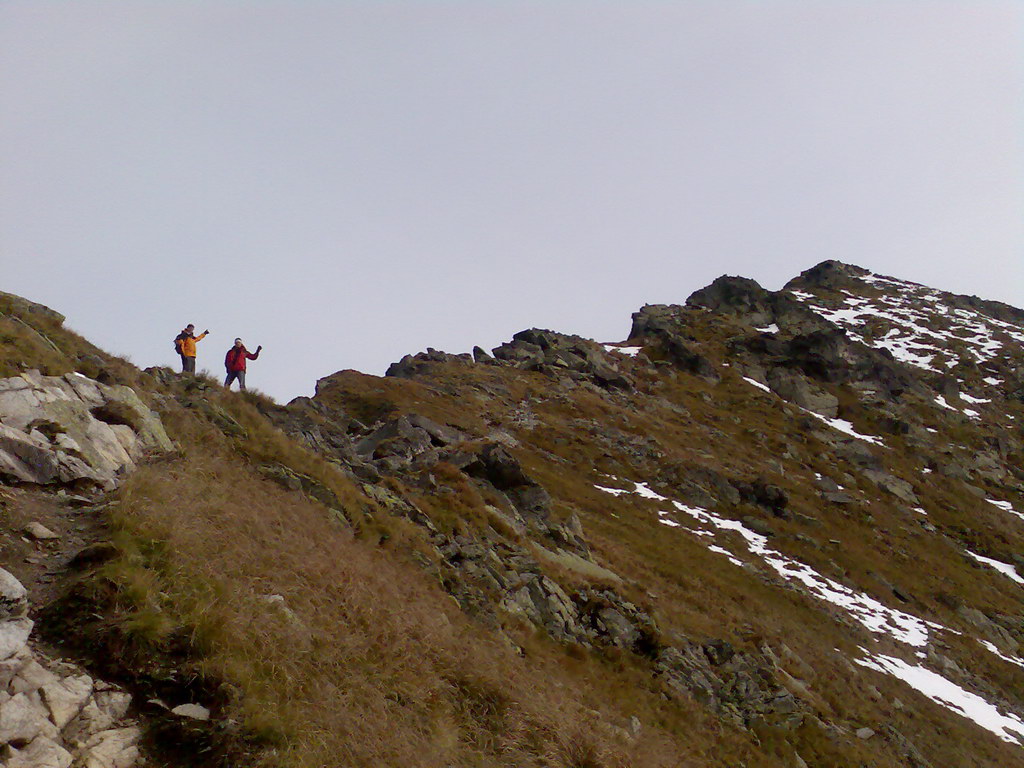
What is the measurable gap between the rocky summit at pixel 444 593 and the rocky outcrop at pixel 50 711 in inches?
1.0

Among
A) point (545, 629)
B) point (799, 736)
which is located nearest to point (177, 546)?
point (545, 629)

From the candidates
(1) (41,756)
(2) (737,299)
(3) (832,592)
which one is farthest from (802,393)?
(1) (41,756)

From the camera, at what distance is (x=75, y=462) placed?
29.7 feet

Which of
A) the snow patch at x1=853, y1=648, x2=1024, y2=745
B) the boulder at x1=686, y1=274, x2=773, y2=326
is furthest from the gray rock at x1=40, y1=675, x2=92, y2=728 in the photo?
the boulder at x1=686, y1=274, x2=773, y2=326

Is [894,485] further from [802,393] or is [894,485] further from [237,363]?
[237,363]

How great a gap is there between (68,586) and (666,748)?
1078cm

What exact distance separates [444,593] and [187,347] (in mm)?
12492

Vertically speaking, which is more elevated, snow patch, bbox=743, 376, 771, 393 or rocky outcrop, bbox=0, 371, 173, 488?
snow patch, bbox=743, 376, 771, 393

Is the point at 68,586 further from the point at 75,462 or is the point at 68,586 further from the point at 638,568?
the point at 638,568

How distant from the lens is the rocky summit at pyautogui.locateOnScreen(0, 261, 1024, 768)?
642cm

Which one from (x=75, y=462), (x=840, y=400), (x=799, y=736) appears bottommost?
(x=799, y=736)

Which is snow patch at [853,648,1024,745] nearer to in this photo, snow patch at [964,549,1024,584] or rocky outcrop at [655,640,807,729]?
rocky outcrop at [655,640,807,729]

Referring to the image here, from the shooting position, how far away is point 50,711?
17.8 ft

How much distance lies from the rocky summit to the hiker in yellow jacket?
217 cm
